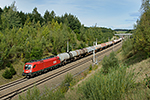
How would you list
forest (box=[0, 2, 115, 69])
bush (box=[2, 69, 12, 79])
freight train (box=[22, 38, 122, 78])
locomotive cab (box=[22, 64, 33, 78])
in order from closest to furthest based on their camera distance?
→ locomotive cab (box=[22, 64, 33, 78]), freight train (box=[22, 38, 122, 78]), bush (box=[2, 69, 12, 79]), forest (box=[0, 2, 115, 69])

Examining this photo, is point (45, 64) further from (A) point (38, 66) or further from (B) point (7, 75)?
(B) point (7, 75)

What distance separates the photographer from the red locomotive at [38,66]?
75.2 ft

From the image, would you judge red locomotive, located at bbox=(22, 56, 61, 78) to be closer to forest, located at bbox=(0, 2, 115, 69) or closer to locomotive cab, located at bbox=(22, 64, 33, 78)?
locomotive cab, located at bbox=(22, 64, 33, 78)

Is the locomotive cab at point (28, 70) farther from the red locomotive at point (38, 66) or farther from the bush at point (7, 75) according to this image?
the bush at point (7, 75)

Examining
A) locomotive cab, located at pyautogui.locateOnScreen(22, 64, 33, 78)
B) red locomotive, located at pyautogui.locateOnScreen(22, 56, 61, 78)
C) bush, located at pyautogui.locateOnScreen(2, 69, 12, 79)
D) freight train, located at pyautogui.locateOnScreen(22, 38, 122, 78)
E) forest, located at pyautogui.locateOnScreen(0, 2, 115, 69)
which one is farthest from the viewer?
forest, located at pyautogui.locateOnScreen(0, 2, 115, 69)

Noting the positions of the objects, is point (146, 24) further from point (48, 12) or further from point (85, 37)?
point (48, 12)

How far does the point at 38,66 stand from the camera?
79.6 ft

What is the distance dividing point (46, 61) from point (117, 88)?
20.9 meters

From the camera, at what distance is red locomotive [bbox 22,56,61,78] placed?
22.9m

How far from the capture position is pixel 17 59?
3244 centimetres

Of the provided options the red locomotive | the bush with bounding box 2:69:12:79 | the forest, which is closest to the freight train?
the red locomotive

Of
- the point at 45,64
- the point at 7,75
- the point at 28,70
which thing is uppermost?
the point at 45,64

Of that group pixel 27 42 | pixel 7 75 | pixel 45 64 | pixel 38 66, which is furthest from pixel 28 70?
pixel 27 42

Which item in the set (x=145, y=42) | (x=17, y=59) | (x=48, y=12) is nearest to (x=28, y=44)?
(x=17, y=59)
